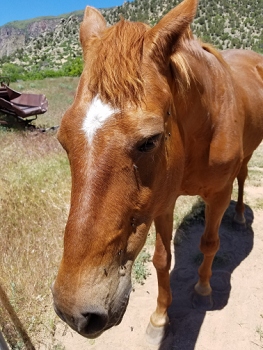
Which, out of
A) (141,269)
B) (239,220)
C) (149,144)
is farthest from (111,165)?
(239,220)

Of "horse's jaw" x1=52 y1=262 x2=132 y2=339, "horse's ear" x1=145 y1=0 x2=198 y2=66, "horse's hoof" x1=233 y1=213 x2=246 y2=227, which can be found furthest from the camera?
"horse's hoof" x1=233 y1=213 x2=246 y2=227

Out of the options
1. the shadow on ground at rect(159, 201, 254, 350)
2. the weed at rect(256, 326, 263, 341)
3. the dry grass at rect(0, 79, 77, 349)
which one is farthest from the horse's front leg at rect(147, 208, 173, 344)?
the dry grass at rect(0, 79, 77, 349)

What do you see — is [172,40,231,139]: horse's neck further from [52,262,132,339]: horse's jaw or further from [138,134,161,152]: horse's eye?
[52,262,132,339]: horse's jaw

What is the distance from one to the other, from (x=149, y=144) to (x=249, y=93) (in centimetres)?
223

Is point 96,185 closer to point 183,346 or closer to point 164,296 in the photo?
point 164,296

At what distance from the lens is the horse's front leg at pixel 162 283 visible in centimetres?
269

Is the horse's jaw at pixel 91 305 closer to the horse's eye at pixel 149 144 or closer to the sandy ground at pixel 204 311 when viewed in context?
the horse's eye at pixel 149 144

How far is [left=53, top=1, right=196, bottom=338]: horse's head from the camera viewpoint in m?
1.22

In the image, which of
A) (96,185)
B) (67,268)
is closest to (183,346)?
(67,268)

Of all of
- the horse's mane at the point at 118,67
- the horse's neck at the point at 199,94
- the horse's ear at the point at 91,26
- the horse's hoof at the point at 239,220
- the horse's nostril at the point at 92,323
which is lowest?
the horse's hoof at the point at 239,220

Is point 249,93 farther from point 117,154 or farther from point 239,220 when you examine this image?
point 117,154

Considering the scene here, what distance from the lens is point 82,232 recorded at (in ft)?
4.00

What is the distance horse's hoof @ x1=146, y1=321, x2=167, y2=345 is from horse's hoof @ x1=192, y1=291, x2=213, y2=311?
443 mm

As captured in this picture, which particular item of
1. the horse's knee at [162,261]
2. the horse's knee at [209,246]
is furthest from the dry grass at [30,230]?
the horse's knee at [209,246]
